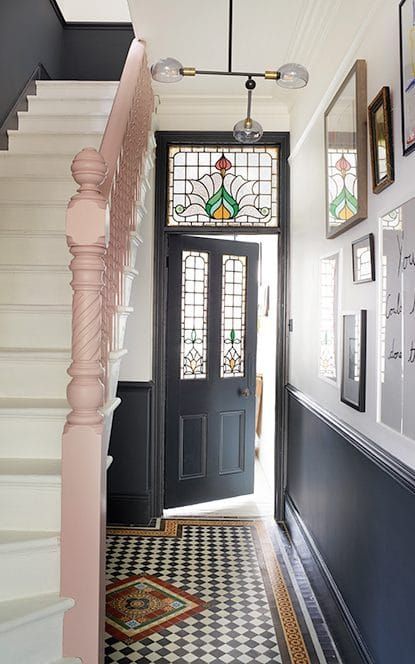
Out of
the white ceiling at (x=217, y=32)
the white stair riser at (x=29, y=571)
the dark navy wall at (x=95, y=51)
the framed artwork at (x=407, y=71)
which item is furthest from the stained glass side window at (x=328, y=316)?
the dark navy wall at (x=95, y=51)

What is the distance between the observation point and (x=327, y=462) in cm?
303

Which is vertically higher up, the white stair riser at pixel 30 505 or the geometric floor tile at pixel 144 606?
the white stair riser at pixel 30 505

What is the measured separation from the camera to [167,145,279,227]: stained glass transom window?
4.44m

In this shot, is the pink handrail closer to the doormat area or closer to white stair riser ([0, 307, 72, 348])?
the doormat area

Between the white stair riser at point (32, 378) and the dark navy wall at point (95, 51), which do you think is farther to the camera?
the dark navy wall at point (95, 51)

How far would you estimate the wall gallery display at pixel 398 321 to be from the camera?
1.89 meters

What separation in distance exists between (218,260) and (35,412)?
8.84ft

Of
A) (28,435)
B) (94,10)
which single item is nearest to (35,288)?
(28,435)

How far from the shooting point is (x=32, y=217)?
10.9 ft

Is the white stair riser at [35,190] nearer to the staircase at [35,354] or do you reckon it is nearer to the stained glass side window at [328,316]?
the staircase at [35,354]

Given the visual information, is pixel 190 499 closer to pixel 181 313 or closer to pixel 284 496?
pixel 284 496

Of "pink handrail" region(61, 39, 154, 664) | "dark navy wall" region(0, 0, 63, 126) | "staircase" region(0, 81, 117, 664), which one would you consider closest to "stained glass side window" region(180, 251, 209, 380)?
"staircase" region(0, 81, 117, 664)

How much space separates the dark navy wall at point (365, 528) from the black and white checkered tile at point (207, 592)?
0.43 meters

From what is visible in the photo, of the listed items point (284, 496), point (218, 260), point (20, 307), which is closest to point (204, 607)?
point (284, 496)
